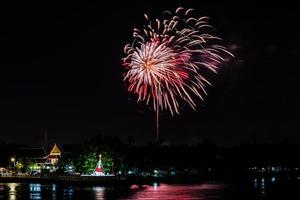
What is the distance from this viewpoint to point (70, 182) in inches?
4028

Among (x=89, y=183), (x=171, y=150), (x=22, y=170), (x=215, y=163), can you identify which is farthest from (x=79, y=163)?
(x=215, y=163)

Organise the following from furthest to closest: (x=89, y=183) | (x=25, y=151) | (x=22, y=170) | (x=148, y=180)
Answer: (x=25, y=151), (x=22, y=170), (x=148, y=180), (x=89, y=183)

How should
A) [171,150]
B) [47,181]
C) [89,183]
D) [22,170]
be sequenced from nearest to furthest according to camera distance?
[89,183] → [47,181] → [22,170] → [171,150]

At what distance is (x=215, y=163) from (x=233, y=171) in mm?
6280

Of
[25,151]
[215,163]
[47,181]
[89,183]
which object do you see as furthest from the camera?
[215,163]

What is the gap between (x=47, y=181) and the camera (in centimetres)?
10894

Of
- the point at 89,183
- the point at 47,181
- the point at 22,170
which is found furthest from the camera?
the point at 22,170

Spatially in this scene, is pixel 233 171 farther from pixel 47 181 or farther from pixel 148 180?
pixel 47 181

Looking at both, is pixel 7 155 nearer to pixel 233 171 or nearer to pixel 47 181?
pixel 47 181

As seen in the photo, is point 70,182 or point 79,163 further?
point 79,163

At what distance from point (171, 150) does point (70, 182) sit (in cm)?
6418

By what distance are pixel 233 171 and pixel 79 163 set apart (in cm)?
7469

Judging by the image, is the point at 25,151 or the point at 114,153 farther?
the point at 25,151

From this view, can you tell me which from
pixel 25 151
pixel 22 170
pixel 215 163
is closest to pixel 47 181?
pixel 22 170
